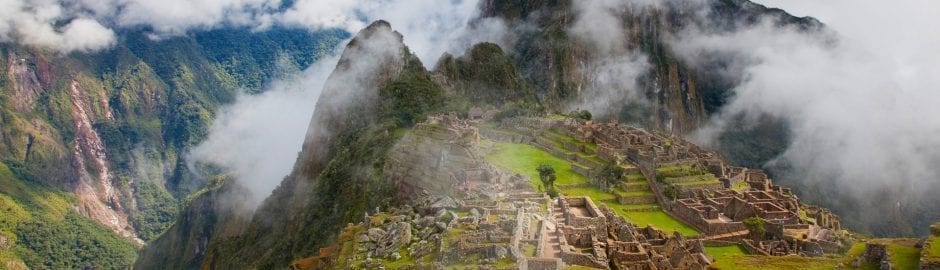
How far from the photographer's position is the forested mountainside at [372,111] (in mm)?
80312

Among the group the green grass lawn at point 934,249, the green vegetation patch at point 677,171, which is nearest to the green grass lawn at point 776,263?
the green grass lawn at point 934,249

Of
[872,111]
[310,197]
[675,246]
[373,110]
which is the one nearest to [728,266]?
[675,246]

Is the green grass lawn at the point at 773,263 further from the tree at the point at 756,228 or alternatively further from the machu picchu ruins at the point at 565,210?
the tree at the point at 756,228

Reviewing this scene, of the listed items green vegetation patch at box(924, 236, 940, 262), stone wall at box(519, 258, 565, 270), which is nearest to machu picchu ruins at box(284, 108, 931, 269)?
stone wall at box(519, 258, 565, 270)

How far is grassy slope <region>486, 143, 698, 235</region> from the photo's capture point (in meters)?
52.1

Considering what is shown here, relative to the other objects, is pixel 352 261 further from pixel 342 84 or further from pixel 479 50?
pixel 479 50

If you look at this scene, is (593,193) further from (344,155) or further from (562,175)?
(344,155)

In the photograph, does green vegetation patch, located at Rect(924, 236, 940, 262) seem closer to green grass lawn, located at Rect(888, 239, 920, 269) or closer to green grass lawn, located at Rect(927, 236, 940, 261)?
green grass lawn, located at Rect(927, 236, 940, 261)

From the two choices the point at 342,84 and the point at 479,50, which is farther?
the point at 479,50

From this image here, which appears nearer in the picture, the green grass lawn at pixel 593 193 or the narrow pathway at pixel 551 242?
the narrow pathway at pixel 551 242

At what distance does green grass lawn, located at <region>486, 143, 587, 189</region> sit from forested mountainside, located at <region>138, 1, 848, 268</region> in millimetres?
10209

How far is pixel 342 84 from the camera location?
141m

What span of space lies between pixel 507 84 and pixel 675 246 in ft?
361

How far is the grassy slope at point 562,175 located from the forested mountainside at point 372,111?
35.4ft
